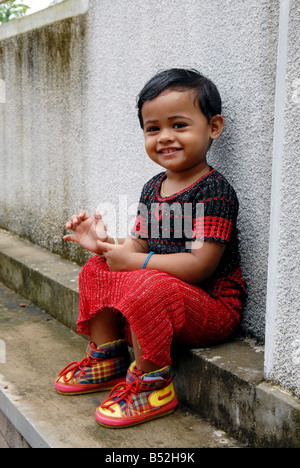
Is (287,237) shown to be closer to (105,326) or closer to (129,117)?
(105,326)

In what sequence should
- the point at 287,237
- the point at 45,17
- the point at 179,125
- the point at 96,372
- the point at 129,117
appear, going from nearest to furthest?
the point at 287,237 < the point at 179,125 < the point at 96,372 < the point at 129,117 < the point at 45,17

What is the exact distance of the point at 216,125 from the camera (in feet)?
6.73

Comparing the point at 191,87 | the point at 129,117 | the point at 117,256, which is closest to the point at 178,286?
the point at 117,256

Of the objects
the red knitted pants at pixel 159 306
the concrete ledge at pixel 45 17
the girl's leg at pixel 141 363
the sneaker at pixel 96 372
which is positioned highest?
the concrete ledge at pixel 45 17

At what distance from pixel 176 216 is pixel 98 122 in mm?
1276

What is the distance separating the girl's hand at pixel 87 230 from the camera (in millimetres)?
2076

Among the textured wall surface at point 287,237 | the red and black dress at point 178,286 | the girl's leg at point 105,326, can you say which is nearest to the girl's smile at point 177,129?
the red and black dress at point 178,286

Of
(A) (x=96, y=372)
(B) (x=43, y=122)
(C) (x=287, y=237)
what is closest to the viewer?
(C) (x=287, y=237)

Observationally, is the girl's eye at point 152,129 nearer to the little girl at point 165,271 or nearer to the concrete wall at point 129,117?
the little girl at point 165,271

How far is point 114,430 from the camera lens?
1.81m

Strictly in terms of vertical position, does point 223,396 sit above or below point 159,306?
below

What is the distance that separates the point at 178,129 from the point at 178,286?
601 millimetres

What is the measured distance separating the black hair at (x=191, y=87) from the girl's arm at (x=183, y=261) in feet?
1.74

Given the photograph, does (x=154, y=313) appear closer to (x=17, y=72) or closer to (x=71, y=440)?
(x=71, y=440)
